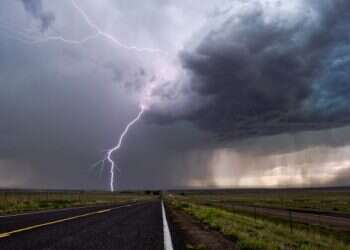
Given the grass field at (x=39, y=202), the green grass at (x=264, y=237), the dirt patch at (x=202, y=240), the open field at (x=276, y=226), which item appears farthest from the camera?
the grass field at (x=39, y=202)

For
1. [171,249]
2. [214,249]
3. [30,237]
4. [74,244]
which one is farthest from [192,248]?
[30,237]

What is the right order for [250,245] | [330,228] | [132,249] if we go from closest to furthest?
[132,249]
[250,245]
[330,228]

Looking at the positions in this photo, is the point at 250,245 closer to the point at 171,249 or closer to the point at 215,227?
the point at 171,249

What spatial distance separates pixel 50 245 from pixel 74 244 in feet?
1.74

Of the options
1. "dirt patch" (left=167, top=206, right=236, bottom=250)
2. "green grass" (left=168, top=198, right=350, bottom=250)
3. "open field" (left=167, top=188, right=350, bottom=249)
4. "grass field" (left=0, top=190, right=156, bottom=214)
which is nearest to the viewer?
"dirt patch" (left=167, top=206, right=236, bottom=250)

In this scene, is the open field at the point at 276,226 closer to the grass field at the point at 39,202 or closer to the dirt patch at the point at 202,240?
the dirt patch at the point at 202,240

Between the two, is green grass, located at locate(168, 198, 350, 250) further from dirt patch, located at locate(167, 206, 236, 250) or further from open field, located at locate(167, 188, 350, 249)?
dirt patch, located at locate(167, 206, 236, 250)

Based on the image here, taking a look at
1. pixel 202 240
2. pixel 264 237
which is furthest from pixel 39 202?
pixel 202 240

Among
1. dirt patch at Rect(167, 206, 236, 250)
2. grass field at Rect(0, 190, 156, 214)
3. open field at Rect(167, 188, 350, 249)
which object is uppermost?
grass field at Rect(0, 190, 156, 214)

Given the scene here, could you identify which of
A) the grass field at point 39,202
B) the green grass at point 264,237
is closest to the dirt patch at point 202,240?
the green grass at point 264,237

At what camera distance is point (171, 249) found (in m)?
7.86

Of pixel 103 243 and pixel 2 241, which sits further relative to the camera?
pixel 103 243

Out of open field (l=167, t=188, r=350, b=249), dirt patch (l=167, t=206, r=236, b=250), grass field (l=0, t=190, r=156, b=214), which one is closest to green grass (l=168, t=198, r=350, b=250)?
open field (l=167, t=188, r=350, b=249)

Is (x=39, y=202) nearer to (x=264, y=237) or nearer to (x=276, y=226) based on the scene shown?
(x=276, y=226)
